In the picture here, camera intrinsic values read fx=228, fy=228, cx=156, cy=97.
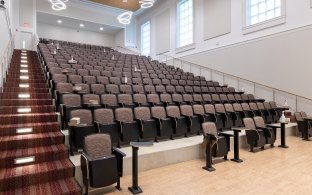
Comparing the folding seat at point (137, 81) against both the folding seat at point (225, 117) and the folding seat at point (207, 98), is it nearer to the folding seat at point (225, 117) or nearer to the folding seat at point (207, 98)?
the folding seat at point (207, 98)

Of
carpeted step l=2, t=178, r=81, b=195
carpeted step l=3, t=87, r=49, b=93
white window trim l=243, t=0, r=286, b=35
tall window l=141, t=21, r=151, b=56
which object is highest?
tall window l=141, t=21, r=151, b=56

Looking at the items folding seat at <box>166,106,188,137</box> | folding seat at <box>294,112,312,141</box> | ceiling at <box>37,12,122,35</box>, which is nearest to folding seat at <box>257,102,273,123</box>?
folding seat at <box>294,112,312,141</box>

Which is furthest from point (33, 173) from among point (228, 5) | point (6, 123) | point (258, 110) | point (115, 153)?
A: point (228, 5)

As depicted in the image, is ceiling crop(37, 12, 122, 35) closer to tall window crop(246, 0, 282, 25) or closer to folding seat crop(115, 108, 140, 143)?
tall window crop(246, 0, 282, 25)

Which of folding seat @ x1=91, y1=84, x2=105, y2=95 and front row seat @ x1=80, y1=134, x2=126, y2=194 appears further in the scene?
folding seat @ x1=91, y1=84, x2=105, y2=95

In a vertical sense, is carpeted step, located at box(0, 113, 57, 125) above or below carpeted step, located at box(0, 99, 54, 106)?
below

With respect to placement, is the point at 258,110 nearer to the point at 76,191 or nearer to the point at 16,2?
the point at 76,191

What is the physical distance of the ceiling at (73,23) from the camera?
9.71m

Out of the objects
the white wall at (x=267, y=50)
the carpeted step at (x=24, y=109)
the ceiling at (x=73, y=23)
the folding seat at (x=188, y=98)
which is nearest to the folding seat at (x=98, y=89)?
the carpeted step at (x=24, y=109)

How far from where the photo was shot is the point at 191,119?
10.7 ft

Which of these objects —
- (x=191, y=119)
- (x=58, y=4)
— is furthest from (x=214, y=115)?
(x=58, y=4)

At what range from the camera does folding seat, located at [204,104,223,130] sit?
11.6ft

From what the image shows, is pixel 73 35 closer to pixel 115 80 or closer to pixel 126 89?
pixel 115 80

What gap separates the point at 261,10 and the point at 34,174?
20.5ft
